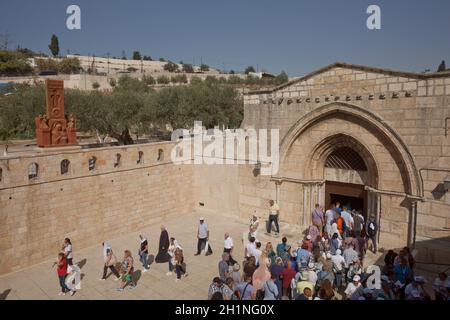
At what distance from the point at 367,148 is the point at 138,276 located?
7.93 metres

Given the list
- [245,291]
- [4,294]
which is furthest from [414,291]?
[4,294]

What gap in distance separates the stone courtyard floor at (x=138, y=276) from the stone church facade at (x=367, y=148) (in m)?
2.06

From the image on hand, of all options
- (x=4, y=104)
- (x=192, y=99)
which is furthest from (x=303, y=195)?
(x=4, y=104)

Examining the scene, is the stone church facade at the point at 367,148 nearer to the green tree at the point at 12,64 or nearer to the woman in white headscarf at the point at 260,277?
the woman in white headscarf at the point at 260,277

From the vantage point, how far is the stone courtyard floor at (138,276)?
29.5ft

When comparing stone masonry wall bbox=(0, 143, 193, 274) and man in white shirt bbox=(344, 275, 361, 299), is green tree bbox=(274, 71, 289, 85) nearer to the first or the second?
stone masonry wall bbox=(0, 143, 193, 274)

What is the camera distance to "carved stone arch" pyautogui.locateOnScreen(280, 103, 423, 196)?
9.80 meters

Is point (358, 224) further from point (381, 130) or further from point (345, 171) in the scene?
point (381, 130)

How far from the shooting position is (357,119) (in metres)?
10.9

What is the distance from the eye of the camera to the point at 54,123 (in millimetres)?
12648

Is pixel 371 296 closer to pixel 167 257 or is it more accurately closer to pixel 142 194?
pixel 167 257

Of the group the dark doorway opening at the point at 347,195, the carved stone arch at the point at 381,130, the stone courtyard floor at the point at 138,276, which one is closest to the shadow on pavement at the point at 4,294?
the stone courtyard floor at the point at 138,276
